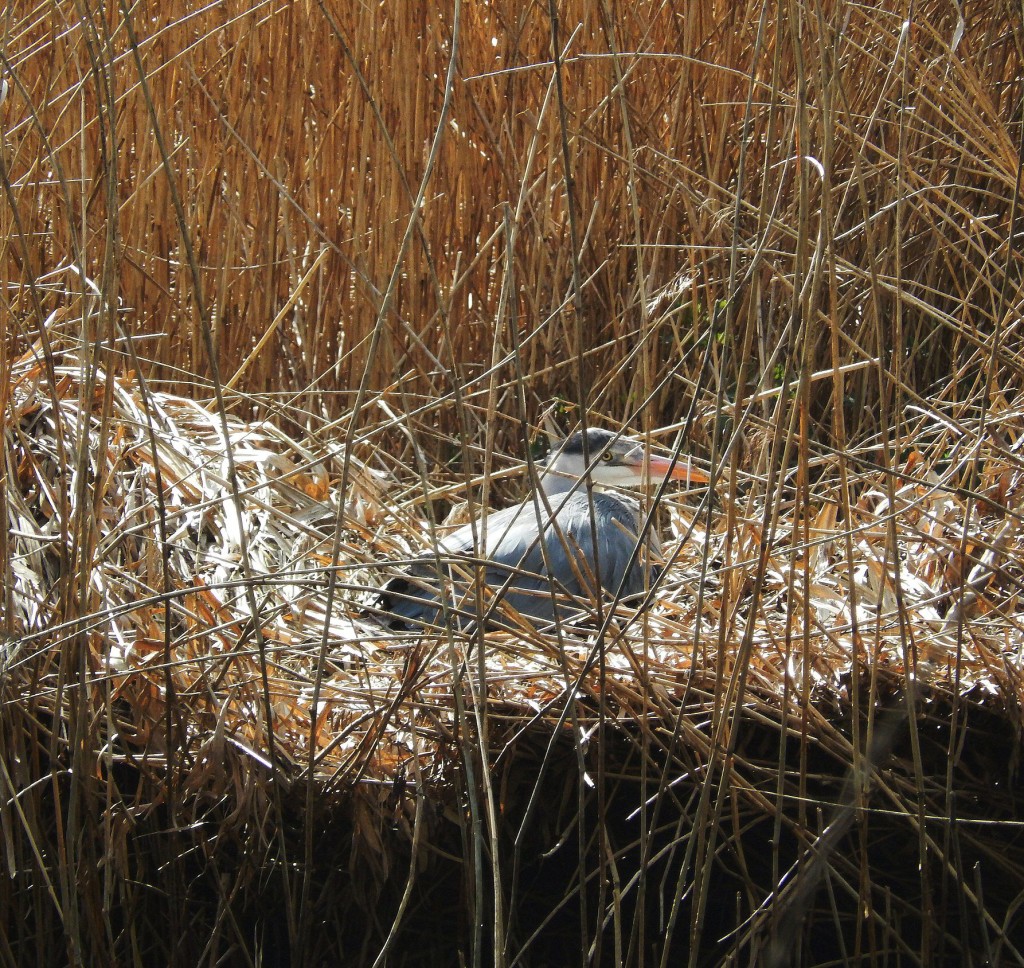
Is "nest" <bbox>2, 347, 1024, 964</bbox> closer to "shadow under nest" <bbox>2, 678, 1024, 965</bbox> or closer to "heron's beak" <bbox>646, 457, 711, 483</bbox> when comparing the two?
"shadow under nest" <bbox>2, 678, 1024, 965</bbox>

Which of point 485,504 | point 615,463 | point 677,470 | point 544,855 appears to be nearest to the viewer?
point 485,504

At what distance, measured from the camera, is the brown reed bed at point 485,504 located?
1234 millimetres

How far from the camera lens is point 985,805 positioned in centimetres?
158

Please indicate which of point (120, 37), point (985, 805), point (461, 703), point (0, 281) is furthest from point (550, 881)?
point (120, 37)

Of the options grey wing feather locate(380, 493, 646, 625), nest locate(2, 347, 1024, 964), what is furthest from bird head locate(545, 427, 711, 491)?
nest locate(2, 347, 1024, 964)

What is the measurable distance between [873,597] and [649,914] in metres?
0.55

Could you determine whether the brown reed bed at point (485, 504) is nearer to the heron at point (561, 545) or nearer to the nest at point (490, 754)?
the nest at point (490, 754)

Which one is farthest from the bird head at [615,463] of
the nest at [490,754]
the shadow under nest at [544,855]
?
the shadow under nest at [544,855]

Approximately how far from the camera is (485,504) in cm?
125

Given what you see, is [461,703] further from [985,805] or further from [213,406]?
[213,406]

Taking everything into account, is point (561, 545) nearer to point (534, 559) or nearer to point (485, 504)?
point (534, 559)

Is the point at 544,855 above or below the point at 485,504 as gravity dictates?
below

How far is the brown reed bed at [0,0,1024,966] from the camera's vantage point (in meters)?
1.23

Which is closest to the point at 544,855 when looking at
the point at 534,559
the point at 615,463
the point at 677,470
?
the point at 534,559
